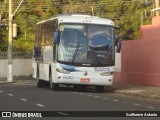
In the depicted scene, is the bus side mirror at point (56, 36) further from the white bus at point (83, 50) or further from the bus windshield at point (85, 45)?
the bus windshield at point (85, 45)

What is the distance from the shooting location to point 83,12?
65.4 metres

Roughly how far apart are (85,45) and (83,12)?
37995mm

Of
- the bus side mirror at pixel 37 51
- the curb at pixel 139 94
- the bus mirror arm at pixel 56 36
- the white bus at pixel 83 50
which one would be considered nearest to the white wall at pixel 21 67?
the bus side mirror at pixel 37 51

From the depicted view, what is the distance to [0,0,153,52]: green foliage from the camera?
65188 mm

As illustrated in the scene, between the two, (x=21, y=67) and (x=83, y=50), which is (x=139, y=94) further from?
(x=21, y=67)

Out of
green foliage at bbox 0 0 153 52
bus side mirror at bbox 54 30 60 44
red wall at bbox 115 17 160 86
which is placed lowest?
red wall at bbox 115 17 160 86

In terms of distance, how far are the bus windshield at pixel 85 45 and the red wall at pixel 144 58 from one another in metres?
4.74

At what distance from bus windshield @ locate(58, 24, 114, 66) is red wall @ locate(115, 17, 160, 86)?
15.5ft

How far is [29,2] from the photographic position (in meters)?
66.8

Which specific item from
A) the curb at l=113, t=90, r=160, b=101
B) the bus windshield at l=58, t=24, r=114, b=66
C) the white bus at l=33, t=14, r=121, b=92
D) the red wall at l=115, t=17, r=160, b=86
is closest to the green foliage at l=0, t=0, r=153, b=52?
the red wall at l=115, t=17, r=160, b=86

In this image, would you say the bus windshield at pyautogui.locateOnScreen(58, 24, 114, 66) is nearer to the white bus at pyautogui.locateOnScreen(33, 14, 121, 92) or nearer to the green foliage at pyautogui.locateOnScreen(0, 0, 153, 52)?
the white bus at pyautogui.locateOnScreen(33, 14, 121, 92)

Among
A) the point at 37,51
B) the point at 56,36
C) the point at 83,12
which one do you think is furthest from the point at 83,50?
the point at 83,12

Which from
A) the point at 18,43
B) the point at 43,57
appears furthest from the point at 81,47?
the point at 18,43

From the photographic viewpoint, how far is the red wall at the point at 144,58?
32081 millimetres
